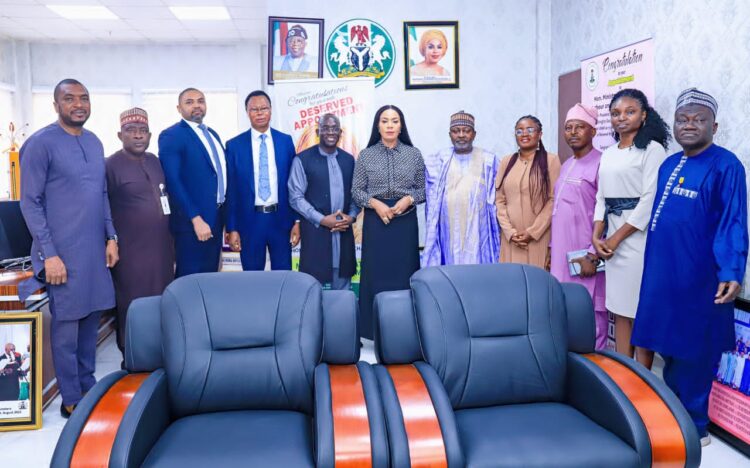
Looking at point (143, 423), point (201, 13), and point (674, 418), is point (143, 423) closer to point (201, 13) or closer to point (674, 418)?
point (674, 418)

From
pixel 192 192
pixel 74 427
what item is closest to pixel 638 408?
pixel 74 427

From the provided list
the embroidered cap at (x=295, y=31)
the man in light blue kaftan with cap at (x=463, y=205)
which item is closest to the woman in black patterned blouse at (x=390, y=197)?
the man in light blue kaftan with cap at (x=463, y=205)

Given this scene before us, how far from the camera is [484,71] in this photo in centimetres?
484

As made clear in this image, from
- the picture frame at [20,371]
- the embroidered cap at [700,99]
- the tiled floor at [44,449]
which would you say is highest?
the embroidered cap at [700,99]

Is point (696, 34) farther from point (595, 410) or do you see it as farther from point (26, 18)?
point (26, 18)

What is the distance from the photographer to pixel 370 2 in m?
4.70

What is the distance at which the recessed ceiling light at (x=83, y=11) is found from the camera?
6.62m

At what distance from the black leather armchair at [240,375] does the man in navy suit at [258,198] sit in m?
1.50

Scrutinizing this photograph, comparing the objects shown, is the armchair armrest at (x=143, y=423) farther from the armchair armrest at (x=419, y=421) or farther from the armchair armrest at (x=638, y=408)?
the armchair armrest at (x=638, y=408)

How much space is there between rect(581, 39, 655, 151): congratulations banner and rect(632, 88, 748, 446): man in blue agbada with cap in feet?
3.35

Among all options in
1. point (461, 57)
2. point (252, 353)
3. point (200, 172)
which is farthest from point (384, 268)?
point (461, 57)

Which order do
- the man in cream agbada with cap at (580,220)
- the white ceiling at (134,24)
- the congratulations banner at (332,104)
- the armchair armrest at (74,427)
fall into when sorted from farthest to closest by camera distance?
the white ceiling at (134,24) < the congratulations banner at (332,104) < the man in cream agbada with cap at (580,220) < the armchair armrest at (74,427)

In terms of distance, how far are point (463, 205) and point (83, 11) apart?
5.74 m

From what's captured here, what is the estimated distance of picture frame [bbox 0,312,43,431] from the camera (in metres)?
2.81
